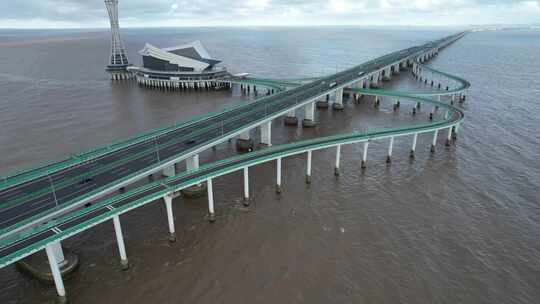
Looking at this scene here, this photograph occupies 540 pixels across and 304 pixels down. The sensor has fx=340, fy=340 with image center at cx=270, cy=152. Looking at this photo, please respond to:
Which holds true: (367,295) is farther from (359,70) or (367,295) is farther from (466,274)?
(359,70)

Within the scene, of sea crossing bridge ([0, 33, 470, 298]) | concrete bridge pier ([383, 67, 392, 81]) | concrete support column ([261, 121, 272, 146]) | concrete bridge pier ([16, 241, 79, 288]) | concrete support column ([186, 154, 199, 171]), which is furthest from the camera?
concrete bridge pier ([383, 67, 392, 81])

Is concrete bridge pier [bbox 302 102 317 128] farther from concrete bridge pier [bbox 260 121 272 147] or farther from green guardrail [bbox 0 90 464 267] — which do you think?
green guardrail [bbox 0 90 464 267]

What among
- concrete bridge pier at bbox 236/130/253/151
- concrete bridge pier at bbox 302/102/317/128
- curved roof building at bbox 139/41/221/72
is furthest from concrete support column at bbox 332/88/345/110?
curved roof building at bbox 139/41/221/72

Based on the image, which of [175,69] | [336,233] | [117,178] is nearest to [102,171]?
[117,178]

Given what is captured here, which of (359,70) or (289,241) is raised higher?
(359,70)

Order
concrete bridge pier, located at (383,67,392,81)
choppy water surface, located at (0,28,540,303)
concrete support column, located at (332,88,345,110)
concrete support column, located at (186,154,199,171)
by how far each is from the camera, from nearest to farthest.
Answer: choppy water surface, located at (0,28,540,303), concrete support column, located at (186,154,199,171), concrete support column, located at (332,88,345,110), concrete bridge pier, located at (383,67,392,81)

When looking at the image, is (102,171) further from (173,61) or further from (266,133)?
(173,61)

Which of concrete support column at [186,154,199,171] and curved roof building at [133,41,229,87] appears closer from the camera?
concrete support column at [186,154,199,171]

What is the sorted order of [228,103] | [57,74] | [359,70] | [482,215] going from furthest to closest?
[57,74] < [359,70] < [228,103] < [482,215]

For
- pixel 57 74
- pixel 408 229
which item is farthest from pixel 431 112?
pixel 57 74
